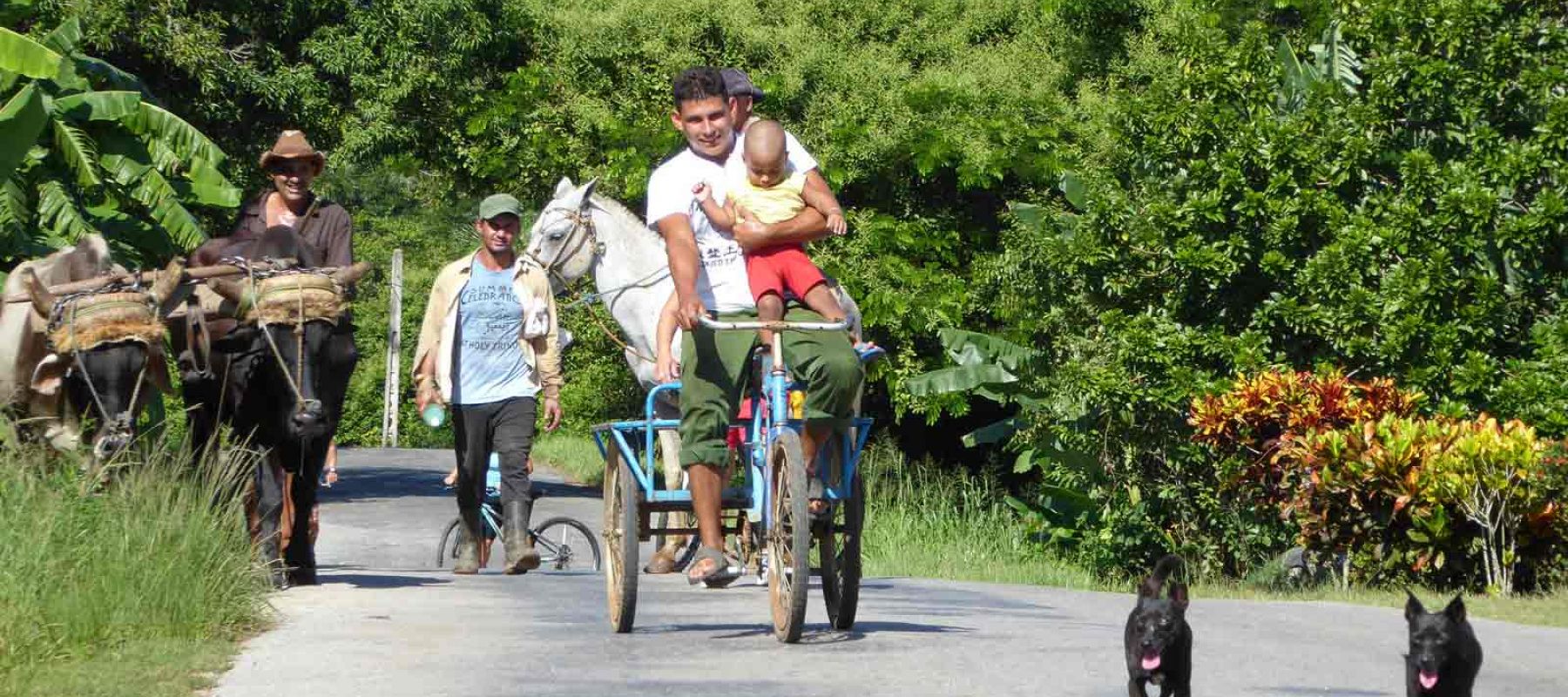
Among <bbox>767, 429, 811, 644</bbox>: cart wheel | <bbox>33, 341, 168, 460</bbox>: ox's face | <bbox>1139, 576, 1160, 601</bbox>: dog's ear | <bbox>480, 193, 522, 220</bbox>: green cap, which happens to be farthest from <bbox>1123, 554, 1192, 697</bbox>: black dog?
<bbox>480, 193, 522, 220</bbox>: green cap

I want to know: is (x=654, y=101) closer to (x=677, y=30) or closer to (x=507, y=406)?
(x=677, y=30)

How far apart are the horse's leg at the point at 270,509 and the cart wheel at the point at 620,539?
8.12ft

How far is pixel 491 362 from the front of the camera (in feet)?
44.5

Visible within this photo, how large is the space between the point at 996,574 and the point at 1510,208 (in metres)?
5.69

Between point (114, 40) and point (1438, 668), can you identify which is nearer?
point (1438, 668)

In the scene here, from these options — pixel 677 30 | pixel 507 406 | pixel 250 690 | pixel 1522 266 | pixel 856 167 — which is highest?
pixel 677 30

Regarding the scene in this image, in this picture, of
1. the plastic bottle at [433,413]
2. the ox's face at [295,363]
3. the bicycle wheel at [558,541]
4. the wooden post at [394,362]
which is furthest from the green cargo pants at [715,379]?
the wooden post at [394,362]

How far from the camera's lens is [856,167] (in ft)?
93.8

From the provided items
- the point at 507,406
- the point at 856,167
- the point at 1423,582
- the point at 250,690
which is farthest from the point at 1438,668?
the point at 856,167

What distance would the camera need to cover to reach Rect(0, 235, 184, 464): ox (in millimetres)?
11242

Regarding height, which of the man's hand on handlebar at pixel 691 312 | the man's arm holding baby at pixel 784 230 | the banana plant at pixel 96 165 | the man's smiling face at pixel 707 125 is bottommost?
the man's hand on handlebar at pixel 691 312

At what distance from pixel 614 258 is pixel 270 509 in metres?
4.77

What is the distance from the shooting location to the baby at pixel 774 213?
9031mm

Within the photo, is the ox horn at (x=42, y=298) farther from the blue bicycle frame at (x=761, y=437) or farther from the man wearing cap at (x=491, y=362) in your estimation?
the blue bicycle frame at (x=761, y=437)
